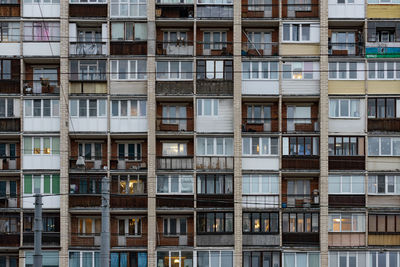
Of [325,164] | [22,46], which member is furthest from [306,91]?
[22,46]

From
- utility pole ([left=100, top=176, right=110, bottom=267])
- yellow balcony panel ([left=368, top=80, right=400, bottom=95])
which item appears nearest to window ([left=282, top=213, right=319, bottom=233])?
yellow balcony panel ([left=368, top=80, right=400, bottom=95])

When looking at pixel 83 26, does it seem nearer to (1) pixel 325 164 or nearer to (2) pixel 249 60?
(2) pixel 249 60

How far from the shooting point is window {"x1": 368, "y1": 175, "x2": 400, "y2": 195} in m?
38.0

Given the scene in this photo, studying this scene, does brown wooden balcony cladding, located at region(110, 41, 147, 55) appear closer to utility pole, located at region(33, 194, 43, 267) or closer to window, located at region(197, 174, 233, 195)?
window, located at region(197, 174, 233, 195)

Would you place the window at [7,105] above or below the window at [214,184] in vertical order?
above

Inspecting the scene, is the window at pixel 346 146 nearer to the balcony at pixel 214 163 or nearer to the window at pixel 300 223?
the window at pixel 300 223

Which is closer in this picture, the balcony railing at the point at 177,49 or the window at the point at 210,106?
the window at the point at 210,106

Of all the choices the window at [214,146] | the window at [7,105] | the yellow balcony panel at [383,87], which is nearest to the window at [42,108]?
the window at [7,105]

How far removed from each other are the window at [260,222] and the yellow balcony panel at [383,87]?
1017cm

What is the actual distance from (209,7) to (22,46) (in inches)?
481

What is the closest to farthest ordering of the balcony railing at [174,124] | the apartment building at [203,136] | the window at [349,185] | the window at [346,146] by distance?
1. the apartment building at [203,136]
2. the window at [349,185]
3. the window at [346,146]
4. the balcony railing at [174,124]

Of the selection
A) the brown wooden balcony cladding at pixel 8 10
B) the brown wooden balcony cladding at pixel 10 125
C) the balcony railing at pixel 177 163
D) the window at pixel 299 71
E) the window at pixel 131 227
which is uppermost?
the brown wooden balcony cladding at pixel 8 10

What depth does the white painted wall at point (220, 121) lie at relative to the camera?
3816cm

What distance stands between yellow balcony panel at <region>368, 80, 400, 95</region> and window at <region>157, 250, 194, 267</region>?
51.3 ft
